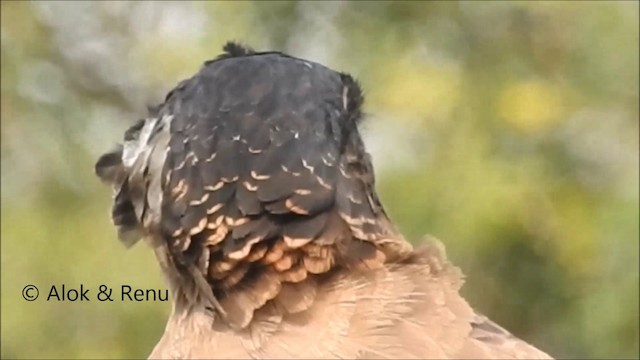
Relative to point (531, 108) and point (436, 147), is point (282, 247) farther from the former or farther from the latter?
point (531, 108)

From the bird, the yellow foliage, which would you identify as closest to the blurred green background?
the yellow foliage

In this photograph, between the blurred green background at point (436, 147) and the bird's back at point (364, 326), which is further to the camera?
the blurred green background at point (436, 147)

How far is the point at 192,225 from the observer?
1.35m

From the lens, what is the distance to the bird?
51.7 inches

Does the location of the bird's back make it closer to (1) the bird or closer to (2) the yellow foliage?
(1) the bird

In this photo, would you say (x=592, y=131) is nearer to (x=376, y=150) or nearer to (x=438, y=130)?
(x=438, y=130)

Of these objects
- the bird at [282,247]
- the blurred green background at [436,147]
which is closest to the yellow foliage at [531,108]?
the blurred green background at [436,147]

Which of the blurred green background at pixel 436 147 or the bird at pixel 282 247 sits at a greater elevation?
the blurred green background at pixel 436 147

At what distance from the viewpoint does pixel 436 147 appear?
2703 mm

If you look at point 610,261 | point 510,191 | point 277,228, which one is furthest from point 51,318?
point 277,228

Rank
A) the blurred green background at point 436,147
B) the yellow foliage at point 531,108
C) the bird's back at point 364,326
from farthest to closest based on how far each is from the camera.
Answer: the yellow foliage at point 531,108 < the blurred green background at point 436,147 < the bird's back at point 364,326

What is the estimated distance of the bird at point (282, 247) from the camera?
1.31 m

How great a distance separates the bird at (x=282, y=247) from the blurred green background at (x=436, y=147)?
3.37ft

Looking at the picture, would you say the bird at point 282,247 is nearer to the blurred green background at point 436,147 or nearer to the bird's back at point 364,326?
the bird's back at point 364,326
